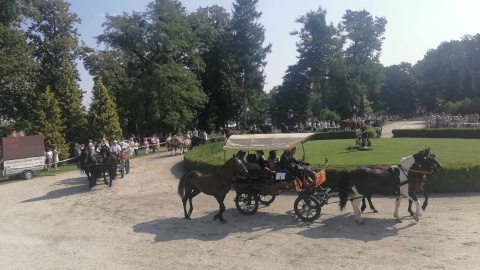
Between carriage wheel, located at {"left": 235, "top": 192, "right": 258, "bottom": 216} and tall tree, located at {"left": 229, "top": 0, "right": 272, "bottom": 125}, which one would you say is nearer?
carriage wheel, located at {"left": 235, "top": 192, "right": 258, "bottom": 216}

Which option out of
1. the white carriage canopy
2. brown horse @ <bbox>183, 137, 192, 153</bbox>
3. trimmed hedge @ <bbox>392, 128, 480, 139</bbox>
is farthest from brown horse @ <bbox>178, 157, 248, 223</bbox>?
trimmed hedge @ <bbox>392, 128, 480, 139</bbox>

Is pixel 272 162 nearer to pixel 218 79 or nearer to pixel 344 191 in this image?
pixel 344 191

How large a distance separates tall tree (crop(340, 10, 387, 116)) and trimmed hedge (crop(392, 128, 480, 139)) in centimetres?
1803

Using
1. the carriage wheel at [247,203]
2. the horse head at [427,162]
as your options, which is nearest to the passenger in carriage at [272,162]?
the carriage wheel at [247,203]

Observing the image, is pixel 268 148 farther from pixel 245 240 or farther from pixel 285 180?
pixel 245 240

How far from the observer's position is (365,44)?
61.4 metres

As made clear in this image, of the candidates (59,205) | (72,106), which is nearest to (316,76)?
(72,106)

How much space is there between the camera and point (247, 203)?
13.2 metres

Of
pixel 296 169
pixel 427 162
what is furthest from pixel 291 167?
pixel 427 162

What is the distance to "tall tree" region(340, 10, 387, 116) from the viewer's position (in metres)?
60.7

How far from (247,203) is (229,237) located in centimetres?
243

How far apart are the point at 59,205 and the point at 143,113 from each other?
2710 cm

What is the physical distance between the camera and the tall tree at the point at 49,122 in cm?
3297

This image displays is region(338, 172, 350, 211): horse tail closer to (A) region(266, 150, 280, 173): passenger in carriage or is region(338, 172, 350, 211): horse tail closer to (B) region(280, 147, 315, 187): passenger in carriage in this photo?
(B) region(280, 147, 315, 187): passenger in carriage
